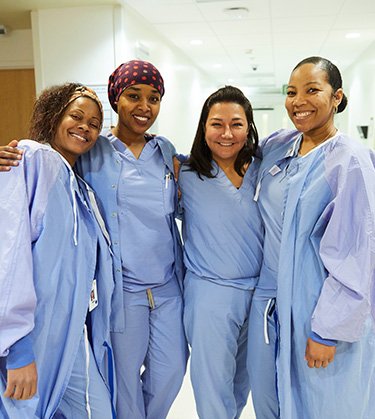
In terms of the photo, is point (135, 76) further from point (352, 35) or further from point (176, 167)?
point (352, 35)

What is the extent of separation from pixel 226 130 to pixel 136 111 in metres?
0.35

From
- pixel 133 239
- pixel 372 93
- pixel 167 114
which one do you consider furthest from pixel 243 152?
pixel 372 93

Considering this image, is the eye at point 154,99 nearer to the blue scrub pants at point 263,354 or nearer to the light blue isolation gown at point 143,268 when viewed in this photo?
the light blue isolation gown at point 143,268

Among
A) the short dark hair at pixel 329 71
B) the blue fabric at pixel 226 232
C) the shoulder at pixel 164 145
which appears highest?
the short dark hair at pixel 329 71

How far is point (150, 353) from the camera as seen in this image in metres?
1.69

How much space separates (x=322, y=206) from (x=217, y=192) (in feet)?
1.40

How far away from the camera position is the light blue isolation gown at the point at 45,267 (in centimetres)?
114

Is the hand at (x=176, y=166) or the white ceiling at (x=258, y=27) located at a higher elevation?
the white ceiling at (x=258, y=27)

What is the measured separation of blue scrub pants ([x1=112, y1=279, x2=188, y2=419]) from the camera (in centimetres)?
159

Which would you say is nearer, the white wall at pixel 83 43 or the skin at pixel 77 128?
the skin at pixel 77 128

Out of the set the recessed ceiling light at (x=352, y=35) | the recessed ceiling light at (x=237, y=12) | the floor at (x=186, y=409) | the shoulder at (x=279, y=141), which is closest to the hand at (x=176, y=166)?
the shoulder at (x=279, y=141)

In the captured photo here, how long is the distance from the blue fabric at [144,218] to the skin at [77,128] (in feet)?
0.61

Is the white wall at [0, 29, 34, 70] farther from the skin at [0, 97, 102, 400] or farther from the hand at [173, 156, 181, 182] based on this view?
the skin at [0, 97, 102, 400]

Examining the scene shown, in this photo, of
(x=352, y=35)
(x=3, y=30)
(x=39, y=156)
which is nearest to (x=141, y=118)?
(x=39, y=156)
